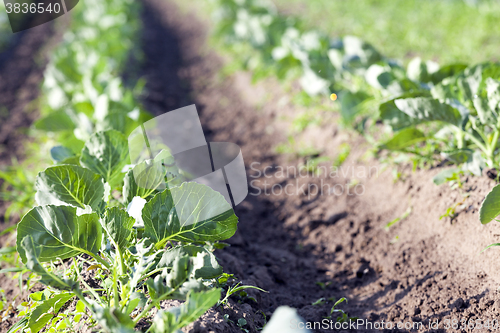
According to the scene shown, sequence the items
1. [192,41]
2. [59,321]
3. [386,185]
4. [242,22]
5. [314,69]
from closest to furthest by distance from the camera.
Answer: [59,321], [386,185], [314,69], [242,22], [192,41]

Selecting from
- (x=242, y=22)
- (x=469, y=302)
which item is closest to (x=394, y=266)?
(x=469, y=302)

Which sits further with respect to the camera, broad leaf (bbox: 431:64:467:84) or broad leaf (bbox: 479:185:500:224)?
broad leaf (bbox: 431:64:467:84)

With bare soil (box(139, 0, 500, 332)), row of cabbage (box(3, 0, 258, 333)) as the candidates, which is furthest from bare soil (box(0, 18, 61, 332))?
bare soil (box(139, 0, 500, 332))

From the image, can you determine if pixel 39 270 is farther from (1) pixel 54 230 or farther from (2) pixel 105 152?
(2) pixel 105 152

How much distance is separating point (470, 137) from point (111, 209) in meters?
1.72

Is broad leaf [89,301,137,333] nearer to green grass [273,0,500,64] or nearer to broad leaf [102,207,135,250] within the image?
broad leaf [102,207,135,250]

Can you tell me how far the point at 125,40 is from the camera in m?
5.12

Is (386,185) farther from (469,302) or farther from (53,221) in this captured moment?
(53,221)

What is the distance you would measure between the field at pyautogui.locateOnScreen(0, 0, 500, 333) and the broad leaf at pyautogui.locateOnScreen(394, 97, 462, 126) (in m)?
0.01

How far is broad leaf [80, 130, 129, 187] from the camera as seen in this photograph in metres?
1.67

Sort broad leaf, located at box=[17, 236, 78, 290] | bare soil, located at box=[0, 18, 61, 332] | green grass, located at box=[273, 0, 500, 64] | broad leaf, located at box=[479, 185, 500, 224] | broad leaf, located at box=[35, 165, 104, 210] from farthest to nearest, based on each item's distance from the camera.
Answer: green grass, located at box=[273, 0, 500, 64] → bare soil, located at box=[0, 18, 61, 332] → broad leaf, located at box=[35, 165, 104, 210] → broad leaf, located at box=[479, 185, 500, 224] → broad leaf, located at box=[17, 236, 78, 290]

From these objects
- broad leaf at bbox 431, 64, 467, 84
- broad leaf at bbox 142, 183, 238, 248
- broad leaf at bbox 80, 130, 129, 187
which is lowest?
broad leaf at bbox 142, 183, 238, 248

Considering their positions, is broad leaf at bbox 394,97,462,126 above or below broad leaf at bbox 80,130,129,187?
below

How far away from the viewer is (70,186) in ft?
4.73
